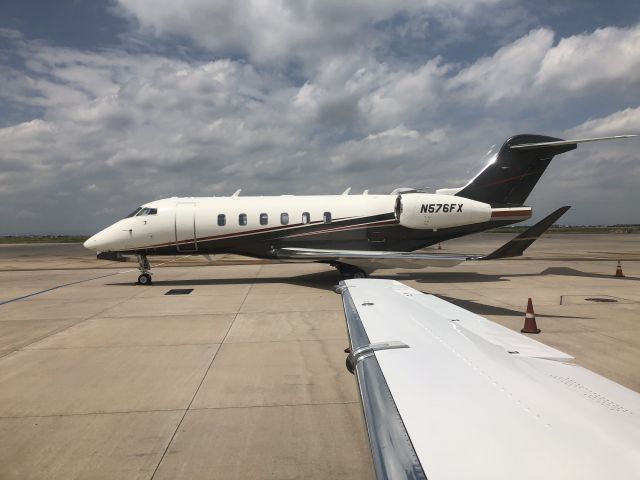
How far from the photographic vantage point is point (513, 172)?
15.1 metres

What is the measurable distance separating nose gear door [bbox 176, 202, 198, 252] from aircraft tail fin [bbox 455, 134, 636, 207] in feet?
30.8

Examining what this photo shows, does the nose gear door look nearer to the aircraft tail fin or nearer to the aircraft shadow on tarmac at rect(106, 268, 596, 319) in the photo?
the aircraft shadow on tarmac at rect(106, 268, 596, 319)

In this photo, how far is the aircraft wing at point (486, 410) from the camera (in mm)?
1511

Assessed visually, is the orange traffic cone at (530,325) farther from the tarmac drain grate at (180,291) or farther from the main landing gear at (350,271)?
the tarmac drain grate at (180,291)

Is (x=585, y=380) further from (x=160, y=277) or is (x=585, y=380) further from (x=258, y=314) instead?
(x=160, y=277)

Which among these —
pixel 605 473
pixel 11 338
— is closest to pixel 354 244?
pixel 11 338

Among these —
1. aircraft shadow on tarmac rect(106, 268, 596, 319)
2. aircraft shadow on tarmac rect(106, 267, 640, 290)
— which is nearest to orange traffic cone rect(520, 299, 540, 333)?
aircraft shadow on tarmac rect(106, 268, 596, 319)

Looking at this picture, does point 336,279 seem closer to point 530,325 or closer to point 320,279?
point 320,279

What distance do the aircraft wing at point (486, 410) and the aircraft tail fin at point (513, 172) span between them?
1296 cm

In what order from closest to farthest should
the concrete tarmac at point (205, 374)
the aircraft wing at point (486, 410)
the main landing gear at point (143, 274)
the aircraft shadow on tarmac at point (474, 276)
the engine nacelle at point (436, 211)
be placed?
the aircraft wing at point (486, 410)
the concrete tarmac at point (205, 374)
the engine nacelle at point (436, 211)
the main landing gear at point (143, 274)
the aircraft shadow on tarmac at point (474, 276)

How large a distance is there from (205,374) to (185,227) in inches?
385

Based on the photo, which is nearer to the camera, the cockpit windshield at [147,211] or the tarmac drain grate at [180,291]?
the tarmac drain grate at [180,291]

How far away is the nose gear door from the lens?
14.8 meters

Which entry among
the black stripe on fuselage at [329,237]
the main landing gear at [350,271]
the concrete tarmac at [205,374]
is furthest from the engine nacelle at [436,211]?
the concrete tarmac at [205,374]
